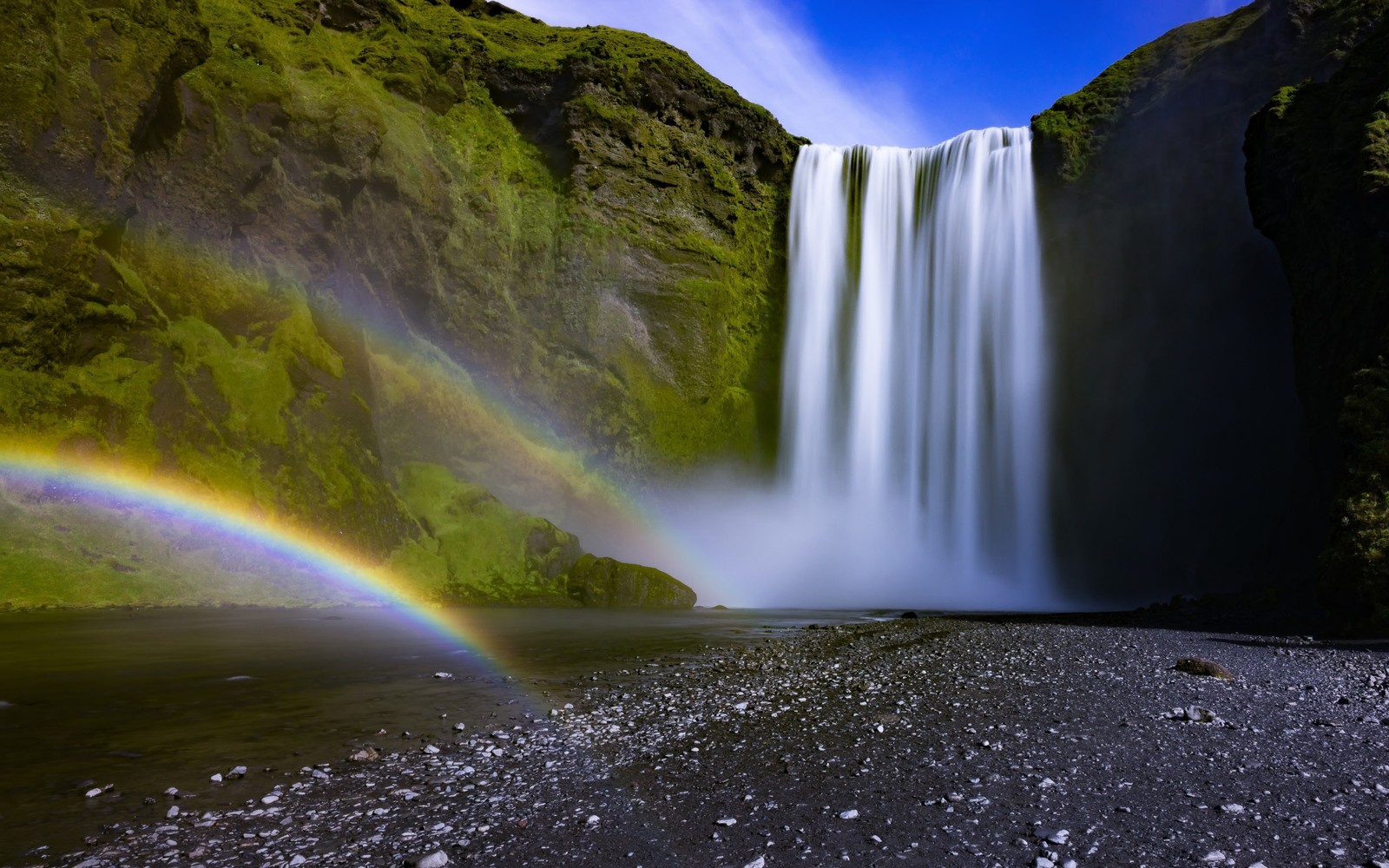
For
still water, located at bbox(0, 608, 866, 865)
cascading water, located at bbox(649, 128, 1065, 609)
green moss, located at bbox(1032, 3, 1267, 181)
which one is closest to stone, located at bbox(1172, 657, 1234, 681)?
still water, located at bbox(0, 608, 866, 865)

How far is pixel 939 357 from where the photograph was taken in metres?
41.2

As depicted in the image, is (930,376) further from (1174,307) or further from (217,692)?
(217,692)

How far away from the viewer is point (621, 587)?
2981 centimetres

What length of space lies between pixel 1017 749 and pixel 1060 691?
3262 mm

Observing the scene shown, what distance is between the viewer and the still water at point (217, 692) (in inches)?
220

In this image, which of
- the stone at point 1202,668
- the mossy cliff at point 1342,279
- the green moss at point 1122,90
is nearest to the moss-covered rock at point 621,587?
the mossy cliff at point 1342,279

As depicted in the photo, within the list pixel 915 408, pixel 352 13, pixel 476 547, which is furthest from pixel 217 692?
pixel 352 13

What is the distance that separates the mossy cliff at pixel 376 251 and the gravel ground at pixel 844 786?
21.9 metres

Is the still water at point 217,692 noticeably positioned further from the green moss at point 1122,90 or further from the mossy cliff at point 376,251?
the green moss at point 1122,90

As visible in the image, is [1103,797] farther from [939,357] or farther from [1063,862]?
[939,357]

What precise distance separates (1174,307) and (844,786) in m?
42.0

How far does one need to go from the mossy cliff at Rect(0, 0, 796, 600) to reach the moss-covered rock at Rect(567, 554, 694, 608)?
2311 millimetres

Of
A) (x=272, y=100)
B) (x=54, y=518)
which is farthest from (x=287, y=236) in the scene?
(x=54, y=518)

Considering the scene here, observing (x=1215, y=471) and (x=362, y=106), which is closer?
(x=362, y=106)
